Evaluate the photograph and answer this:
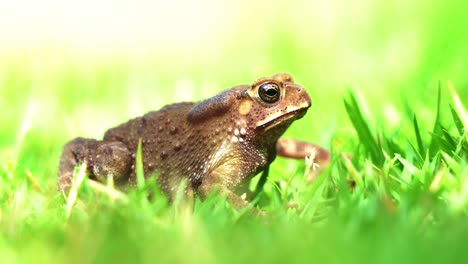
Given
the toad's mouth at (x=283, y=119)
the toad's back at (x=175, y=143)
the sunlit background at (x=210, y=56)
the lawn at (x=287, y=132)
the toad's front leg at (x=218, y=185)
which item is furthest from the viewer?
the sunlit background at (x=210, y=56)

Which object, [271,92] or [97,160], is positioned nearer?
[271,92]

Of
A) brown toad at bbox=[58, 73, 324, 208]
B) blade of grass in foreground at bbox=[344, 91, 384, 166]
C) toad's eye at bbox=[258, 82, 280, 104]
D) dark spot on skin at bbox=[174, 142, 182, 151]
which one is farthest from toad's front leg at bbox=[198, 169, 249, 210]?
blade of grass in foreground at bbox=[344, 91, 384, 166]

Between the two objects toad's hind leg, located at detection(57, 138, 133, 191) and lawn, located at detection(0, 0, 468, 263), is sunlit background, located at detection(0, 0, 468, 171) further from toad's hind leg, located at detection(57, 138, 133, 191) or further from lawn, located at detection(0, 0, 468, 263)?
toad's hind leg, located at detection(57, 138, 133, 191)

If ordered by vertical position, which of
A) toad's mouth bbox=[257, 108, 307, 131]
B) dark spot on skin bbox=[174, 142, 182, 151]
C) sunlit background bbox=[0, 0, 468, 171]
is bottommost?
sunlit background bbox=[0, 0, 468, 171]

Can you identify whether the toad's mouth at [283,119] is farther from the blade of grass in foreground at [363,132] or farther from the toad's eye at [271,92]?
the blade of grass in foreground at [363,132]

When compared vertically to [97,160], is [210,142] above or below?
above

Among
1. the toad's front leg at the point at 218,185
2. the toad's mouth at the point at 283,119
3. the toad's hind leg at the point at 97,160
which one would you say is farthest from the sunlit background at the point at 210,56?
the toad's front leg at the point at 218,185

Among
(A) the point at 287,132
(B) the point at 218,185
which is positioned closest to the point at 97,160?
(B) the point at 218,185

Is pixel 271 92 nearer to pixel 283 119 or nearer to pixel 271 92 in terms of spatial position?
pixel 271 92

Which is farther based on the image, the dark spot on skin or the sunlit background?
the sunlit background
